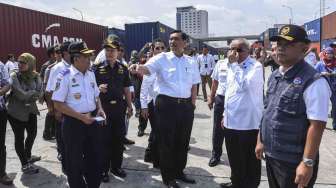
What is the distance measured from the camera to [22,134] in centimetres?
512

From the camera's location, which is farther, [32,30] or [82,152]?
[32,30]

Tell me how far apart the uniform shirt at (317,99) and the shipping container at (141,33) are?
17634 mm

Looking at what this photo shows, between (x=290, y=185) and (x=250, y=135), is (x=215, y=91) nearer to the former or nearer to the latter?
(x=250, y=135)

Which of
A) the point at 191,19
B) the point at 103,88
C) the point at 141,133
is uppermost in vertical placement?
the point at 191,19

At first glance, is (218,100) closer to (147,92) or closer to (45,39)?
(147,92)

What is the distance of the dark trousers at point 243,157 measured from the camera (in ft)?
12.9

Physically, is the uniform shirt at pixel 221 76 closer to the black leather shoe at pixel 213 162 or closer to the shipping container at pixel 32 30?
the black leather shoe at pixel 213 162

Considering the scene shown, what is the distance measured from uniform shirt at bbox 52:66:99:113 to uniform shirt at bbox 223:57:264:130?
1575mm

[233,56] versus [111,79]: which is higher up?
[233,56]

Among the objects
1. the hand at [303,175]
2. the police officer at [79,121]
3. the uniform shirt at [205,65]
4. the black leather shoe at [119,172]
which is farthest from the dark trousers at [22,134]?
the uniform shirt at [205,65]

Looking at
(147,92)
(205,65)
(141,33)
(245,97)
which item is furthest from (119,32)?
(245,97)

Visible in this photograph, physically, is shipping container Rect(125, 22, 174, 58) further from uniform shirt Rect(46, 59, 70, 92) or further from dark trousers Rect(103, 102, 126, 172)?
uniform shirt Rect(46, 59, 70, 92)

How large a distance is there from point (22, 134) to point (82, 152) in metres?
1.68

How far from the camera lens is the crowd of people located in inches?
97.7
